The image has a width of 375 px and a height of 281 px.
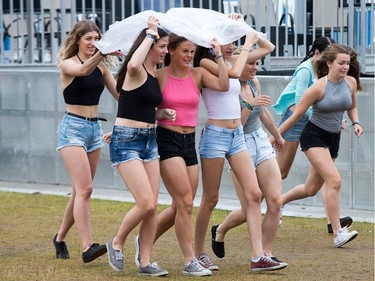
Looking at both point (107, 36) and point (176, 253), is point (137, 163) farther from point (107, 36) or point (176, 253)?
point (176, 253)

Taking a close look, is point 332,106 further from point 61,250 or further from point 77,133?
point 61,250

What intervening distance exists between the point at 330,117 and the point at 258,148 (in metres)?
1.35

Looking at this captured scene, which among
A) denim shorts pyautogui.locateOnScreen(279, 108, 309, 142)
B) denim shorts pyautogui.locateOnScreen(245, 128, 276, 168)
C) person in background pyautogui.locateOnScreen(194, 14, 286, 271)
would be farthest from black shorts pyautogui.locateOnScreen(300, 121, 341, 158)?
person in background pyautogui.locateOnScreen(194, 14, 286, 271)

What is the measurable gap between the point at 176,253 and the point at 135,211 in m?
1.50

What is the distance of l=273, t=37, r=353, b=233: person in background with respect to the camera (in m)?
10.5

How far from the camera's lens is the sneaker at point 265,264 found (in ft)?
27.5

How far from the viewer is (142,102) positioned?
26.3 ft

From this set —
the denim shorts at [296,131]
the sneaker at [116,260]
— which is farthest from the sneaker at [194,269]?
the denim shorts at [296,131]

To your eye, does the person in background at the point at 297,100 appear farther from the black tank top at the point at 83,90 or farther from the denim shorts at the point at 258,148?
the black tank top at the point at 83,90

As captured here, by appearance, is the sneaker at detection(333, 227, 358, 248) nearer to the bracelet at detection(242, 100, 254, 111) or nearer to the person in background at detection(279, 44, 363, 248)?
the person in background at detection(279, 44, 363, 248)

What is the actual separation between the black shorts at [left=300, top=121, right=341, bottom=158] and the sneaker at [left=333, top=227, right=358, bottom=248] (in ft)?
2.43

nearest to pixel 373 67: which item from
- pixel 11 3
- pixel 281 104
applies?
pixel 281 104

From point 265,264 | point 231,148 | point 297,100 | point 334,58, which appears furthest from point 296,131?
point 265,264

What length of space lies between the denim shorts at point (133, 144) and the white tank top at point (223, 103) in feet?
1.90
